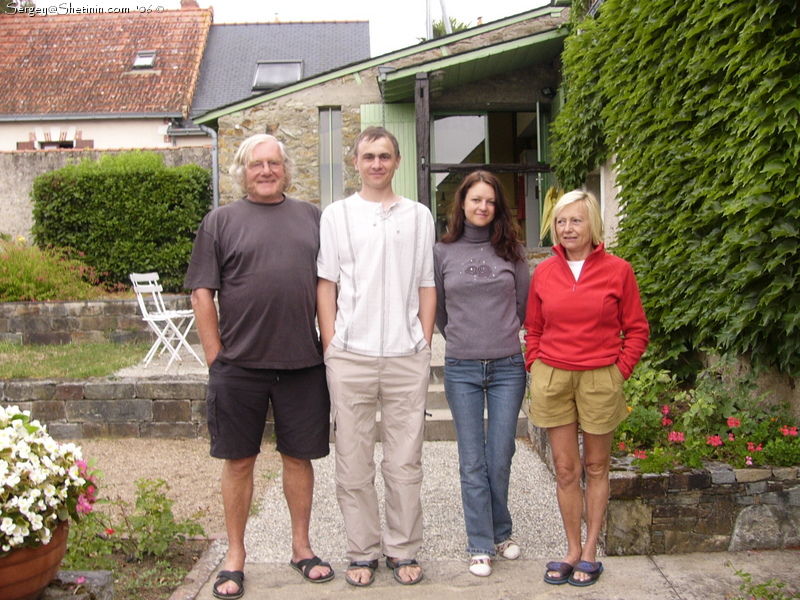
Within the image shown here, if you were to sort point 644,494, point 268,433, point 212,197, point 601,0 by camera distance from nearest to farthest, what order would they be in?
1. point 644,494
2. point 268,433
3. point 601,0
4. point 212,197

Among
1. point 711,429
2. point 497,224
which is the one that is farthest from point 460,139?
point 497,224

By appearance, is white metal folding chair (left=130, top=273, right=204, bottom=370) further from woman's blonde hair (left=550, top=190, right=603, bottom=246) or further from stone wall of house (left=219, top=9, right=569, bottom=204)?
woman's blonde hair (left=550, top=190, right=603, bottom=246)

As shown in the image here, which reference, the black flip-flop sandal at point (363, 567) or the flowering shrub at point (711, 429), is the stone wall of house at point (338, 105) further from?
the black flip-flop sandal at point (363, 567)

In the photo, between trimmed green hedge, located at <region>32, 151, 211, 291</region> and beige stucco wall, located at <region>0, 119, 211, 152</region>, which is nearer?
trimmed green hedge, located at <region>32, 151, 211, 291</region>

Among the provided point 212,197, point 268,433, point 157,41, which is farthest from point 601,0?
point 157,41

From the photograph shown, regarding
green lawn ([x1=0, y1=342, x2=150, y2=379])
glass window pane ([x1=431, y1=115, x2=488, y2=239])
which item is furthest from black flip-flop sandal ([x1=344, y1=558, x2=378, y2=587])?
glass window pane ([x1=431, y1=115, x2=488, y2=239])

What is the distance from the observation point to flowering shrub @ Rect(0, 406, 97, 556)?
236cm

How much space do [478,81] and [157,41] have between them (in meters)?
11.5

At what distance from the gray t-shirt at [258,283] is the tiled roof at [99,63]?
1468 cm

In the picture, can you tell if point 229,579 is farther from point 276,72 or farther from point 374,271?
point 276,72

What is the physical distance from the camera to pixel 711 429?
396 centimetres

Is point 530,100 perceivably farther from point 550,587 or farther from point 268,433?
point 550,587

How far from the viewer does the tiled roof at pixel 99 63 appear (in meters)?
17.2

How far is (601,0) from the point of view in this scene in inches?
282
